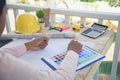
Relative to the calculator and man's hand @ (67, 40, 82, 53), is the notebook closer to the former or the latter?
man's hand @ (67, 40, 82, 53)

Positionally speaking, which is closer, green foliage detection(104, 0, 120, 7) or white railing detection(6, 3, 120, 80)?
white railing detection(6, 3, 120, 80)

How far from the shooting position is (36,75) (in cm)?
76

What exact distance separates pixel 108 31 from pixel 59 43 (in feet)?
1.28

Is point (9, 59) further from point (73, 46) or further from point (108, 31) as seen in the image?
point (108, 31)

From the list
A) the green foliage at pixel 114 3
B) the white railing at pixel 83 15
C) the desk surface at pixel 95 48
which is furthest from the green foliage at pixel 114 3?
the desk surface at pixel 95 48

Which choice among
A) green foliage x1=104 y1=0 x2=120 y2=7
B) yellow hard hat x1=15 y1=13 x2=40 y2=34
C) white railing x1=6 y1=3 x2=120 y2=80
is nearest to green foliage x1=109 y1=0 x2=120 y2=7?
green foliage x1=104 y1=0 x2=120 y2=7

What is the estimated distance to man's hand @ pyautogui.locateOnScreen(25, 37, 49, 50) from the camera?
1118mm

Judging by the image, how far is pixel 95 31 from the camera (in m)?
1.34

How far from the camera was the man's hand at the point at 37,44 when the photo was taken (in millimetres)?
1118

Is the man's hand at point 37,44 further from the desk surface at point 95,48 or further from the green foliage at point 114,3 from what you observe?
the green foliage at point 114,3

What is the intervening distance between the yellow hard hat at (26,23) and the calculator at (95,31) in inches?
12.8

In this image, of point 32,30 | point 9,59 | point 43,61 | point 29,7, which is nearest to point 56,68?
point 43,61

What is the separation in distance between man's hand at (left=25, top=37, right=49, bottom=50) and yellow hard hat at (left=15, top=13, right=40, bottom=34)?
0.59ft

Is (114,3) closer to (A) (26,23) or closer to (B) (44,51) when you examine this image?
(A) (26,23)
